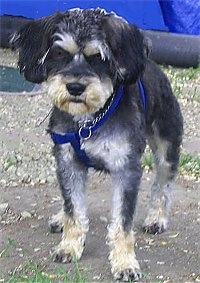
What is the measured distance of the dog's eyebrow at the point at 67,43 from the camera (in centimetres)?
445

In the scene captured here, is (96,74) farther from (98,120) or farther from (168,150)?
(168,150)

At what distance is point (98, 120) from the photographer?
4.81m

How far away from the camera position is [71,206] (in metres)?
5.02

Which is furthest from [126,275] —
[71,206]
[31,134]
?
[31,134]

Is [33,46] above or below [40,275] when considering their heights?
above

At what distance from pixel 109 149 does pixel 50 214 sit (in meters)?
1.17

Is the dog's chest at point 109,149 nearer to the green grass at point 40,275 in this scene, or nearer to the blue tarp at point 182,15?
the green grass at point 40,275

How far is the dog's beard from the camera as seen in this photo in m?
4.45

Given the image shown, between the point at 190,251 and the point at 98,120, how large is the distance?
105 centimetres

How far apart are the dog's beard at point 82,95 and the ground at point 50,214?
3.16ft

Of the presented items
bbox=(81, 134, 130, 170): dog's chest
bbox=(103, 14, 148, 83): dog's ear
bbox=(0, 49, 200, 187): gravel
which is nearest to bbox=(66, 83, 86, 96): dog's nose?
bbox=(103, 14, 148, 83): dog's ear

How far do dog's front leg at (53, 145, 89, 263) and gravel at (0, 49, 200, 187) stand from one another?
1.42 metres

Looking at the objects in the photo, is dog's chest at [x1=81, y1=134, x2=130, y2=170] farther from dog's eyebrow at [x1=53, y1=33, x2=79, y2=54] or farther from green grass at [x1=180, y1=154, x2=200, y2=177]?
green grass at [x1=180, y1=154, x2=200, y2=177]

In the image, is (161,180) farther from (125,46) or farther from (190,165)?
(125,46)
